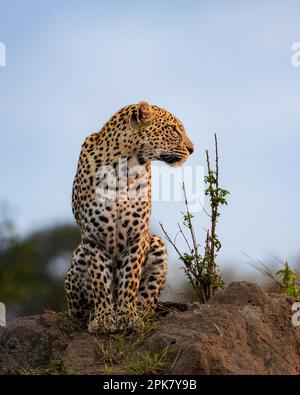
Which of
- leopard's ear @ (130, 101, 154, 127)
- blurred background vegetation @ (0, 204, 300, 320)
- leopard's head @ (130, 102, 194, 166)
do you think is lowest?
blurred background vegetation @ (0, 204, 300, 320)

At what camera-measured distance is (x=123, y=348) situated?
10.4 metres

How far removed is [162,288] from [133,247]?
0.86m

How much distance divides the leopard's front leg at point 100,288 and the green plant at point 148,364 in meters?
0.82

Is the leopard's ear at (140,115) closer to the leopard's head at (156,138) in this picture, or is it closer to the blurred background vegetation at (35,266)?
the leopard's head at (156,138)

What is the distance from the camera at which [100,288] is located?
10.9 meters

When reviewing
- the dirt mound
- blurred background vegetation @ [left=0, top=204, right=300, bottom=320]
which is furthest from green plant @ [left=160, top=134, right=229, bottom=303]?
blurred background vegetation @ [left=0, top=204, right=300, bottom=320]

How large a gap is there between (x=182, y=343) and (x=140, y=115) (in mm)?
2801

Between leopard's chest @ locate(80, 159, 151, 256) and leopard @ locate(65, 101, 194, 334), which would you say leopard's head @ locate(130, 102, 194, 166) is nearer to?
leopard @ locate(65, 101, 194, 334)

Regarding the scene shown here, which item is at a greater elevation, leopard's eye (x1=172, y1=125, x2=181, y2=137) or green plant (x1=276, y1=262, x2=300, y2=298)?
leopard's eye (x1=172, y1=125, x2=181, y2=137)

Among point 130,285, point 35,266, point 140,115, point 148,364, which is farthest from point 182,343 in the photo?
point 35,266

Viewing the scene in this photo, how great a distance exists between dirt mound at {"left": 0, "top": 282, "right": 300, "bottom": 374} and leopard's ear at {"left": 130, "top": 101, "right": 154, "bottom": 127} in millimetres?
2222

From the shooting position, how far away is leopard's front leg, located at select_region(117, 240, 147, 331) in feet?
35.1

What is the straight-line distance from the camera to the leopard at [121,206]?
35.8 feet
